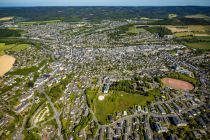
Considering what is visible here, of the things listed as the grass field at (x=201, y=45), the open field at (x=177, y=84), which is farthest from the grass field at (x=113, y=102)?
the grass field at (x=201, y=45)

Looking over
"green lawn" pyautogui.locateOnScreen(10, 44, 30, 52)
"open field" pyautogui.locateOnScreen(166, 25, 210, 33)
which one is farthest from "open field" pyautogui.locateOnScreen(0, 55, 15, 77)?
"open field" pyautogui.locateOnScreen(166, 25, 210, 33)

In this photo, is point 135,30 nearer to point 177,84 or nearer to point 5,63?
point 5,63

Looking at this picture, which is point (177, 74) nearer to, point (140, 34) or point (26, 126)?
point (26, 126)

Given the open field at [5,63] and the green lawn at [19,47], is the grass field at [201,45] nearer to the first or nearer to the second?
the green lawn at [19,47]

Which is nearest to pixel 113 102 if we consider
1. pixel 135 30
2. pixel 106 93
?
pixel 106 93

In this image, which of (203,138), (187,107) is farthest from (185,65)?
(203,138)

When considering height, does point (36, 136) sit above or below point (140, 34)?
above
